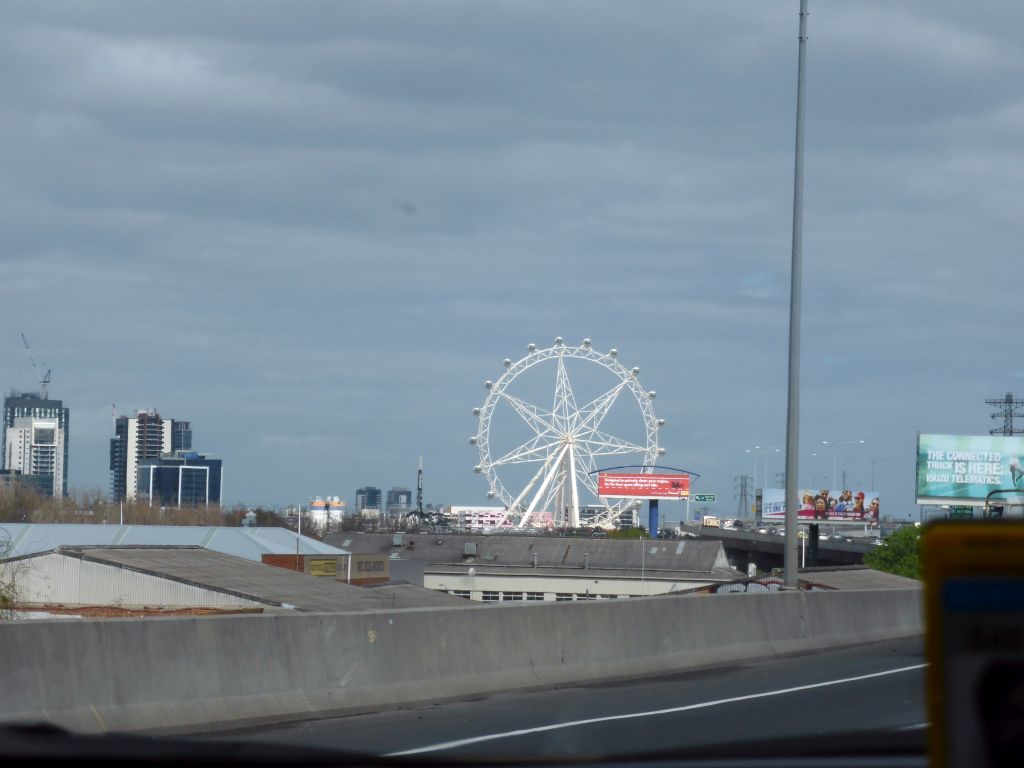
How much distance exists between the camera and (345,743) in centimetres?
1054

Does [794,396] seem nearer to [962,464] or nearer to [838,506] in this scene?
[962,464]

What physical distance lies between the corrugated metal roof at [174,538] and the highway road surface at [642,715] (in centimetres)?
5617

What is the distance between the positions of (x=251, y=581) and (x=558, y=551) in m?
60.2

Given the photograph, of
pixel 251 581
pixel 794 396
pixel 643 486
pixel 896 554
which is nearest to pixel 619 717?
pixel 794 396

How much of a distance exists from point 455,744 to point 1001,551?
969cm

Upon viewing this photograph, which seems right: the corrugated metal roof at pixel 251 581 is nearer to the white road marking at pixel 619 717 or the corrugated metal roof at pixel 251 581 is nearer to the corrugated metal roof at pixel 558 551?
the white road marking at pixel 619 717

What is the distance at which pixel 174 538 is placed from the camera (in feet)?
233

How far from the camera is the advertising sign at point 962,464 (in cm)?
7906

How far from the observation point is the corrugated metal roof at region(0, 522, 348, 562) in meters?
70.0

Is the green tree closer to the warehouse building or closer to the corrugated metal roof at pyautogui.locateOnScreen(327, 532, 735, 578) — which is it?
the corrugated metal roof at pyautogui.locateOnScreen(327, 532, 735, 578)

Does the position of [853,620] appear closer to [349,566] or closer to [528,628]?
[528,628]

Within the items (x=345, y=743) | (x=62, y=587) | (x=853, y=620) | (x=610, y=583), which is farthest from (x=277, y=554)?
(x=345, y=743)

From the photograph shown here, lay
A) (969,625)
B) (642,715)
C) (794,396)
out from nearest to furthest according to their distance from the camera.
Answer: (969,625), (642,715), (794,396)

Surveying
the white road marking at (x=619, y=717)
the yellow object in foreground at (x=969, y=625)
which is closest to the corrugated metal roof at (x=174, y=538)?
the white road marking at (x=619, y=717)
